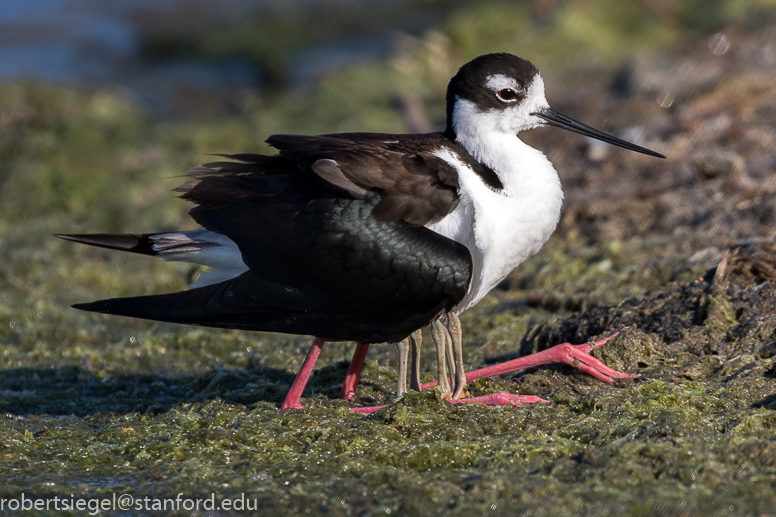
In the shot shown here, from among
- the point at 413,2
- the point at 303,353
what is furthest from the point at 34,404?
the point at 413,2

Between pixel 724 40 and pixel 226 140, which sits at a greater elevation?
pixel 724 40

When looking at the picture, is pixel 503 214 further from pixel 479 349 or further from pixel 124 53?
pixel 124 53

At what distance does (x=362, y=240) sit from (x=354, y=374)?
79 cm

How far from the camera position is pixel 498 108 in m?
4.73

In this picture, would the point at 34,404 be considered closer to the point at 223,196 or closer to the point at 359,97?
the point at 223,196

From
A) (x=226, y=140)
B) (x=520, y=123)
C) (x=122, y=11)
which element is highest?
(x=122, y=11)

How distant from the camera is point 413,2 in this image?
15680 mm

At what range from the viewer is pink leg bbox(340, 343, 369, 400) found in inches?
180

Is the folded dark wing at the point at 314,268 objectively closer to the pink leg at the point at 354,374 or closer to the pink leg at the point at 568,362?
the pink leg at the point at 354,374

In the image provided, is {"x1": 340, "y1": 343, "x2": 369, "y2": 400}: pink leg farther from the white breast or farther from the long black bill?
the long black bill

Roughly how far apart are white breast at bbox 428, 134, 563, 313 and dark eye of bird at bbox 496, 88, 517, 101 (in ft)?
1.02

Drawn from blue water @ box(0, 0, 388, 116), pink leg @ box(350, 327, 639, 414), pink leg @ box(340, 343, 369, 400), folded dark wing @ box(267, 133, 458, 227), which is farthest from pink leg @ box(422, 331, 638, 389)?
blue water @ box(0, 0, 388, 116)

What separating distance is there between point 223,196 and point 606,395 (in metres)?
2.03

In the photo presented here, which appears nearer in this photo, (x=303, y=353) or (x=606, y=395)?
(x=606, y=395)
